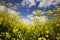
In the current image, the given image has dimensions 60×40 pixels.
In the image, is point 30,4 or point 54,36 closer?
point 54,36

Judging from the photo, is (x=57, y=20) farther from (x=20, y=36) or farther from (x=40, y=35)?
(x=20, y=36)

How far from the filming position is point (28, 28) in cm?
227

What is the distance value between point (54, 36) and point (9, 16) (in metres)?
0.69

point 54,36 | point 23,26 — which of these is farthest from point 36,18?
point 54,36

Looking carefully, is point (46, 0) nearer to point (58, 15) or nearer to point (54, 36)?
point (58, 15)

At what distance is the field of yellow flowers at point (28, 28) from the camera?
2.20m

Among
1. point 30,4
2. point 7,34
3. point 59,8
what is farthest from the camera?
point 30,4

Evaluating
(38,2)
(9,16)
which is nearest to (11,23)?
(9,16)

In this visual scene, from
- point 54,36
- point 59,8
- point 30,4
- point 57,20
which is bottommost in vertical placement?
point 54,36

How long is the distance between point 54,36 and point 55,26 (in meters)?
0.14

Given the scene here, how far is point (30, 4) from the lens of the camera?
2475mm

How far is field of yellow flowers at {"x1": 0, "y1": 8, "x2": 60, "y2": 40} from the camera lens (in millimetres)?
2199

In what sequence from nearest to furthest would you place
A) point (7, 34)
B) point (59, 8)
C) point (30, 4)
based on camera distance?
point (7, 34) < point (59, 8) < point (30, 4)

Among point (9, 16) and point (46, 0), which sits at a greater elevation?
point (46, 0)
